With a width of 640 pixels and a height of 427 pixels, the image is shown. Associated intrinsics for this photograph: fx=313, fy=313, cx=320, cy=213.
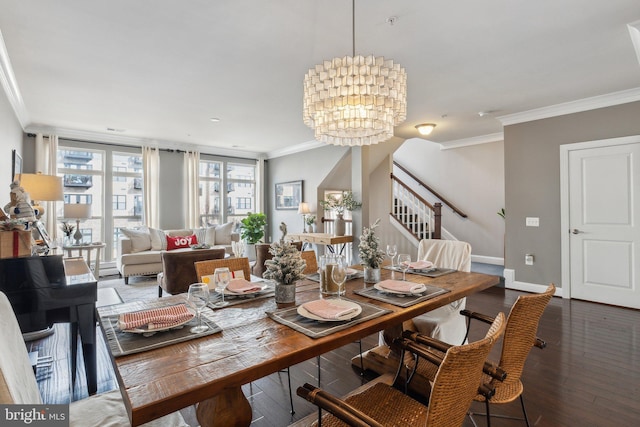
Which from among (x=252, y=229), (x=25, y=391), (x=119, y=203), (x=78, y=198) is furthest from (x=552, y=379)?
(x=78, y=198)

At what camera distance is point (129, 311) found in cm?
149

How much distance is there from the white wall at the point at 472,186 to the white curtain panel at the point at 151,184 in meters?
5.95

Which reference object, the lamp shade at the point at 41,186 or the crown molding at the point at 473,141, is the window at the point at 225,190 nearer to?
the lamp shade at the point at 41,186

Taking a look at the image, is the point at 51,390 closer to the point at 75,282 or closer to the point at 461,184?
the point at 75,282

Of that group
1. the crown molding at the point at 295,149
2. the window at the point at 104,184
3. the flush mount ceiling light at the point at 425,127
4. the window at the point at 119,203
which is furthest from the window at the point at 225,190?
the flush mount ceiling light at the point at 425,127

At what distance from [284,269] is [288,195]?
589cm

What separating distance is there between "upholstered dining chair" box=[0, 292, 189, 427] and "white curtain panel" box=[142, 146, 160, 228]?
5699 mm

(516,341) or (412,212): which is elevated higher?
(412,212)

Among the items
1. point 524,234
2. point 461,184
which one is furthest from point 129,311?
point 461,184

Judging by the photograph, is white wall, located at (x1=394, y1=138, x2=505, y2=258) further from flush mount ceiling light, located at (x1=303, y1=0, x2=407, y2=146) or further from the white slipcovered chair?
flush mount ceiling light, located at (x1=303, y1=0, x2=407, y2=146)

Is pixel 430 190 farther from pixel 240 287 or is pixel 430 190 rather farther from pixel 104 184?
pixel 104 184

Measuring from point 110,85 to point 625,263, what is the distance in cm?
646

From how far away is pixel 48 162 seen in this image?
535cm

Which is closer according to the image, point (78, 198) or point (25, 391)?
point (25, 391)
